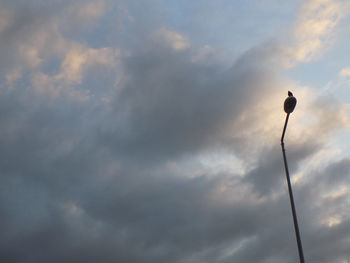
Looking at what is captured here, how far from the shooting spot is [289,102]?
783 inches

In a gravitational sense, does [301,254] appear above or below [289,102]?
below

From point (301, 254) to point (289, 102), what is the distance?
27.3 ft

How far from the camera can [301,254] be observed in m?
18.9
